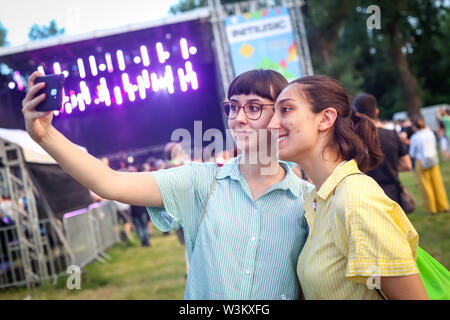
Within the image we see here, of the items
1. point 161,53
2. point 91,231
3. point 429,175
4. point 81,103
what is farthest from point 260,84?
point 91,231

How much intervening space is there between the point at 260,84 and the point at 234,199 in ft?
1.45

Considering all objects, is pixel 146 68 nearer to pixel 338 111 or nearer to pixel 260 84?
pixel 260 84

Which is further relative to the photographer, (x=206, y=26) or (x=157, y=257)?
(x=206, y=26)

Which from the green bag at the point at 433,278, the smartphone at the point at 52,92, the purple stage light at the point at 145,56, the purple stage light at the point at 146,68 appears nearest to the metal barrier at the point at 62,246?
the purple stage light at the point at 146,68

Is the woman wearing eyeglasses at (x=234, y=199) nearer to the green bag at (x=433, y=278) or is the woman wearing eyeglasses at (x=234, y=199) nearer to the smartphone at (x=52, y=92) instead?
the smartphone at (x=52, y=92)

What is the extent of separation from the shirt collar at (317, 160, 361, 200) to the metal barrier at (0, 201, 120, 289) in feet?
19.1

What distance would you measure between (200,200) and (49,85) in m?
0.63

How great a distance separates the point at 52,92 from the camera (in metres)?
1.16

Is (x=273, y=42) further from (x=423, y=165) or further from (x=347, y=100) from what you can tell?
(x=347, y=100)

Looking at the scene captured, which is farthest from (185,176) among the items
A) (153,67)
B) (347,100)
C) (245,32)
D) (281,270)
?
(245,32)

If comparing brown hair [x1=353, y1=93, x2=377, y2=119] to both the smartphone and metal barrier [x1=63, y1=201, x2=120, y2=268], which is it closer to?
the smartphone

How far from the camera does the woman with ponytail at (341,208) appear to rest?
42.9 inches
